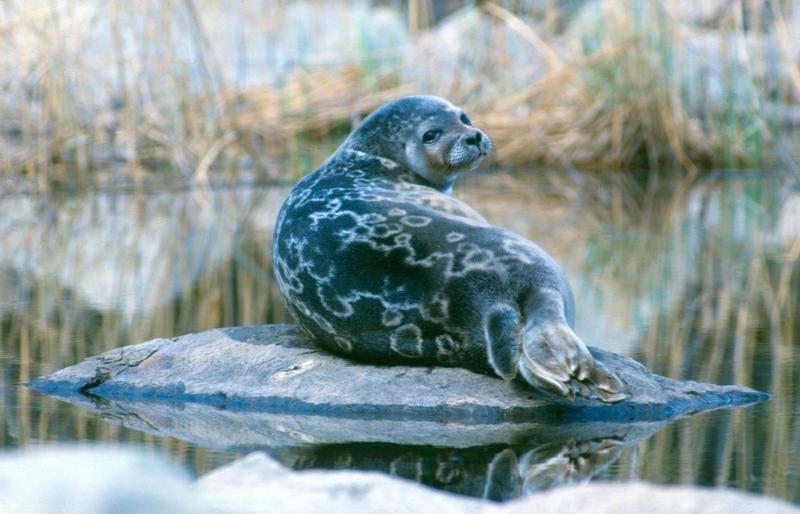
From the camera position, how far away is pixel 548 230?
29.4 ft

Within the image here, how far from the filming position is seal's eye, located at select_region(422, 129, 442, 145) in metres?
4.92

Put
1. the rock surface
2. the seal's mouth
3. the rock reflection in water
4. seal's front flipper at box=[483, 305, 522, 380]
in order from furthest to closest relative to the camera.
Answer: the seal's mouth < seal's front flipper at box=[483, 305, 522, 380] < the rock reflection in water < the rock surface

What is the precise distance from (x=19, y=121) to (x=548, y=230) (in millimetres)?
4262

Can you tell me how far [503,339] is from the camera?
4188 millimetres

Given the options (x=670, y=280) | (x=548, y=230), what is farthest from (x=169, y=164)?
(x=670, y=280)

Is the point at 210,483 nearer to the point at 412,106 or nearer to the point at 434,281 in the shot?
the point at 434,281

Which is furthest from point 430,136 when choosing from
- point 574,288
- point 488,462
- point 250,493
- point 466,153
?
point 250,493

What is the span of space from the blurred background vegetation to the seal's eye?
5.63 metres

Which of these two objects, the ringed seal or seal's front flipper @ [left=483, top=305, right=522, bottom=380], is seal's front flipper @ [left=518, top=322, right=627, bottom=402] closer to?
the ringed seal

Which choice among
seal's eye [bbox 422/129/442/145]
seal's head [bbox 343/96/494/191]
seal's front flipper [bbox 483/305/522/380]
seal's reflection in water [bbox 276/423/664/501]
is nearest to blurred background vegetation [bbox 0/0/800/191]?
seal's head [bbox 343/96/494/191]

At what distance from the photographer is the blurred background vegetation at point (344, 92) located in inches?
417

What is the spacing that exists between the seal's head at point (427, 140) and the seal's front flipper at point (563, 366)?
102 centimetres

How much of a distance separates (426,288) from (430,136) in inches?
31.0

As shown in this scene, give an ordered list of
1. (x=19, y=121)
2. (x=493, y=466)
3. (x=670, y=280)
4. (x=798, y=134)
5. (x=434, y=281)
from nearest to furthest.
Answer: (x=493, y=466)
(x=434, y=281)
(x=670, y=280)
(x=19, y=121)
(x=798, y=134)
